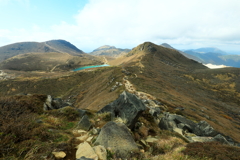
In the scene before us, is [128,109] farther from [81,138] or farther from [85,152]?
[85,152]

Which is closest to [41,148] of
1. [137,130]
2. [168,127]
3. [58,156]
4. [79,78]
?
[58,156]

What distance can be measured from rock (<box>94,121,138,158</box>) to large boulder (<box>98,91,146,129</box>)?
2.23m

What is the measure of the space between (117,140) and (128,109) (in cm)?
403

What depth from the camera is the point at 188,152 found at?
665 centimetres

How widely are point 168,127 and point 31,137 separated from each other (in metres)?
12.7

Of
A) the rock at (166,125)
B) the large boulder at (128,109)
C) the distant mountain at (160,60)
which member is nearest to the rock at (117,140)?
the large boulder at (128,109)

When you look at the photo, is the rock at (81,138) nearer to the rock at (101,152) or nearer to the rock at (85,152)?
the rock at (85,152)

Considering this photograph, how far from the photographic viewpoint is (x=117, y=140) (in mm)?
7449

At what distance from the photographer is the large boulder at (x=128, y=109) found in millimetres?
10544

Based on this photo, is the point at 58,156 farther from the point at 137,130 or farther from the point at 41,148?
the point at 137,130

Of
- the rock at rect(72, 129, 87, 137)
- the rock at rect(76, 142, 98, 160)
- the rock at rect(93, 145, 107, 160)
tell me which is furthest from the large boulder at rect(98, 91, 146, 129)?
the rock at rect(76, 142, 98, 160)

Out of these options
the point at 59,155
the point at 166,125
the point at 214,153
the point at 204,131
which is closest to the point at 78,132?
the point at 59,155

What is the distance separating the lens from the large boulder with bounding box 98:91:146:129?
34.6ft

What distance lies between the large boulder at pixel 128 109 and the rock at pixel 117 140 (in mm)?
2233
